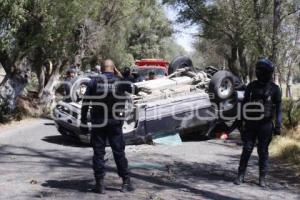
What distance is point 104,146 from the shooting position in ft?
23.1

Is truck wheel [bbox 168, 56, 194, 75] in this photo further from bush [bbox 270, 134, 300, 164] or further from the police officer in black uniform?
the police officer in black uniform

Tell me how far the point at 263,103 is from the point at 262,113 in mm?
149

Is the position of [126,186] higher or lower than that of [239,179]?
higher

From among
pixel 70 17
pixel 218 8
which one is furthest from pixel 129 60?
pixel 70 17

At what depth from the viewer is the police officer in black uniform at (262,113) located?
787 cm

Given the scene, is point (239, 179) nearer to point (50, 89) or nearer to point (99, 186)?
point (99, 186)

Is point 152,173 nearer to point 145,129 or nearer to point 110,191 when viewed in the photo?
point 110,191

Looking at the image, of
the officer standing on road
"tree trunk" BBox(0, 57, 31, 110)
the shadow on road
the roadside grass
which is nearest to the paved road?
the shadow on road

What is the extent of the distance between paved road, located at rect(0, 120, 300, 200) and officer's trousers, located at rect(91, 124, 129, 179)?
0.32 metres

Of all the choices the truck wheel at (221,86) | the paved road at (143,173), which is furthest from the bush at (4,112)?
the truck wheel at (221,86)

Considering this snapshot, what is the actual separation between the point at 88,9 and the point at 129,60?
857 inches

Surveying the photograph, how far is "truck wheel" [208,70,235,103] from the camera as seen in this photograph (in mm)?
12328

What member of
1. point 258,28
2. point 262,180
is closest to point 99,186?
point 262,180

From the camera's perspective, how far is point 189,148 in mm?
11859
